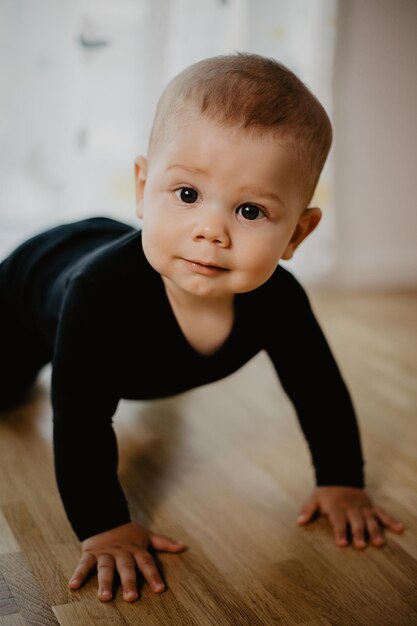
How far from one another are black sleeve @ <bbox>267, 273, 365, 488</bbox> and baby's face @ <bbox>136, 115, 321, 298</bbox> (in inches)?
6.8

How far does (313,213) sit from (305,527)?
0.39 meters

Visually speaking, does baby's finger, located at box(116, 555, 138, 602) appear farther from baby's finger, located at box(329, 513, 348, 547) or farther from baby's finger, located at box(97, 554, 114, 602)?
baby's finger, located at box(329, 513, 348, 547)

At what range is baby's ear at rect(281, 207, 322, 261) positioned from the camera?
0.96 meters

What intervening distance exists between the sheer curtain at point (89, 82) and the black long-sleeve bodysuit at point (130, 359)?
2.71 feet

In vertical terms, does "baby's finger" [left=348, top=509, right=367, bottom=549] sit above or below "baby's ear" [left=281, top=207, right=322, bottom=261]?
below

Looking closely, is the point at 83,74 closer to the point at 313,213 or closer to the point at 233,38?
the point at 233,38

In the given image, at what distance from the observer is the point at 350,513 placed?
1030 millimetres

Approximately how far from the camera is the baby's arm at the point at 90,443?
91 cm

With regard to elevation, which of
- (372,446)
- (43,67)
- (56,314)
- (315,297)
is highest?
(43,67)

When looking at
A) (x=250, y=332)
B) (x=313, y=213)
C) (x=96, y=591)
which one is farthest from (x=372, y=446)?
(x=96, y=591)

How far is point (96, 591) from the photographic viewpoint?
849 millimetres

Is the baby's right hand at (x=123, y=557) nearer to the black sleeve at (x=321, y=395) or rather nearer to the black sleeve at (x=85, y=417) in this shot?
the black sleeve at (x=85, y=417)

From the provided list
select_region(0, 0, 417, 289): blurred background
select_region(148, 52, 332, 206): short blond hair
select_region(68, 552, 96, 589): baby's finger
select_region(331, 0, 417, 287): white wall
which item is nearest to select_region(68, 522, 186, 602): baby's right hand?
select_region(68, 552, 96, 589): baby's finger

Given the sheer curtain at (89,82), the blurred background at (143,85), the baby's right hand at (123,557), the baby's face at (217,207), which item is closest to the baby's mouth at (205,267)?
the baby's face at (217,207)
